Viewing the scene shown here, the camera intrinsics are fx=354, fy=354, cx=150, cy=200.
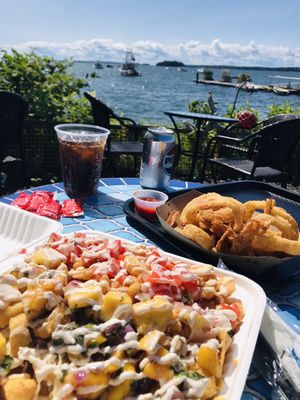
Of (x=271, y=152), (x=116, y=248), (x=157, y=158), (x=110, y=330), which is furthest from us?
(x=271, y=152)

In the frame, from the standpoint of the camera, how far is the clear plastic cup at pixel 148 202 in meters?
1.40

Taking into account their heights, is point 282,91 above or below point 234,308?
below

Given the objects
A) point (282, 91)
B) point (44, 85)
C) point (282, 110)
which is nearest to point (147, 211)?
point (44, 85)

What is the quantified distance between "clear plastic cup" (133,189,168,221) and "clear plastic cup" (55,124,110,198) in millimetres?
325

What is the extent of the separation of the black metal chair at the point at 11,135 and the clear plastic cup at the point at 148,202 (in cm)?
233

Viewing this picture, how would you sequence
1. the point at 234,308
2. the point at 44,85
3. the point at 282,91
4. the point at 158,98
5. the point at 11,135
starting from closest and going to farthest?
the point at 234,308 < the point at 11,135 < the point at 44,85 < the point at 158,98 < the point at 282,91

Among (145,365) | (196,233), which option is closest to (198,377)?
(145,365)

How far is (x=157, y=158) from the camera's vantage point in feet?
5.85

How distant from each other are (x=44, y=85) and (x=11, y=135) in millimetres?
925

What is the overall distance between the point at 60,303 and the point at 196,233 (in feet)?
1.79

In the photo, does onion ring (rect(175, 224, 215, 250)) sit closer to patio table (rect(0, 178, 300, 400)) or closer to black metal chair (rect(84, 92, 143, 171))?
patio table (rect(0, 178, 300, 400))

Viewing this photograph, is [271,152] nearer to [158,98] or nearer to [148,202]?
[148,202]

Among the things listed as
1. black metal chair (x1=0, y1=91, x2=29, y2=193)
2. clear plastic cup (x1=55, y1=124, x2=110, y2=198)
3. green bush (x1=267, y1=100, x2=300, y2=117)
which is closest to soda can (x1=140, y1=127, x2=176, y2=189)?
clear plastic cup (x1=55, y1=124, x2=110, y2=198)

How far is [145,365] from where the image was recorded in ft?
1.94
